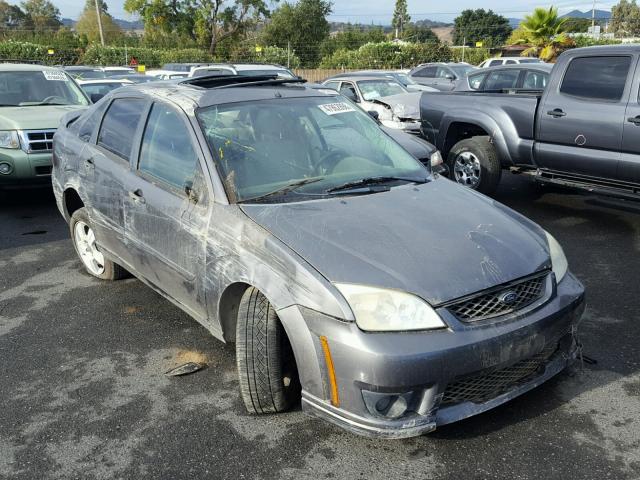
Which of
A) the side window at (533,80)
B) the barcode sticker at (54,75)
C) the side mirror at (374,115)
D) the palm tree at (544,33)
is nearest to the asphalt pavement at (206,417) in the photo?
the side mirror at (374,115)

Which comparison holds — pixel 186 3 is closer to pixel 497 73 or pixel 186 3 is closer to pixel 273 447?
pixel 497 73

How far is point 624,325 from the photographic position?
163 inches

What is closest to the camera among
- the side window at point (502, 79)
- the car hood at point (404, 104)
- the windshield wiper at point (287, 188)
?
the windshield wiper at point (287, 188)

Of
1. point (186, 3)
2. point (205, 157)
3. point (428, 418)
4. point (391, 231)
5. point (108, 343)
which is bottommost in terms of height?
point (108, 343)

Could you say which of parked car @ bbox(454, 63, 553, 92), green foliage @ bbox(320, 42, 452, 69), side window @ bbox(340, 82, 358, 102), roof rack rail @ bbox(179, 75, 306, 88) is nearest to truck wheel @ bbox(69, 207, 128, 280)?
roof rack rail @ bbox(179, 75, 306, 88)

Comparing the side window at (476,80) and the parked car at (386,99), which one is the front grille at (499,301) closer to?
the parked car at (386,99)

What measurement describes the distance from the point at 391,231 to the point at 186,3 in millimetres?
48616

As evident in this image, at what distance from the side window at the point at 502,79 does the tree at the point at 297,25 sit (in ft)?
138

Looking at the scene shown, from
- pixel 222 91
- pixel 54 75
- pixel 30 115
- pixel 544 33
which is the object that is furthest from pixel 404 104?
pixel 544 33

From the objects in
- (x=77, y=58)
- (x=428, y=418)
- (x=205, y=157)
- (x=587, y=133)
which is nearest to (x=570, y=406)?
(x=428, y=418)

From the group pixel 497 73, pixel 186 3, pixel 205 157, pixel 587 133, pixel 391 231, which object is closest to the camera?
pixel 391 231

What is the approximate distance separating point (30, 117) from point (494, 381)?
7.01 metres

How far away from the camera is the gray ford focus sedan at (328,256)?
271 centimetres

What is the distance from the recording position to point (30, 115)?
7859 mm
